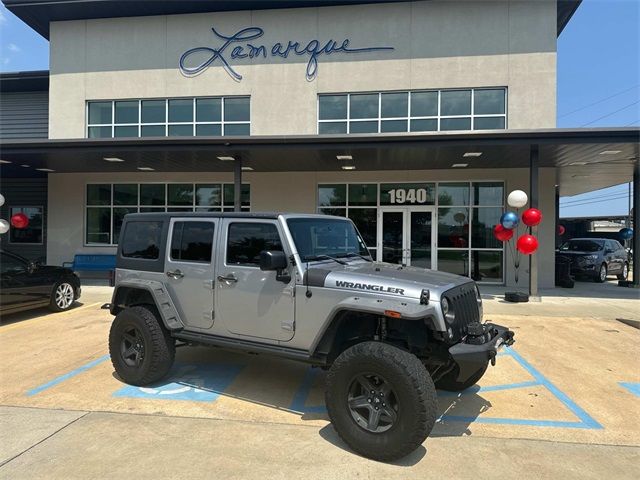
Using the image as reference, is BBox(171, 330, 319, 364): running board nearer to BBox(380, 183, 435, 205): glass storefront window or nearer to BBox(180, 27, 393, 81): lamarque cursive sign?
BBox(380, 183, 435, 205): glass storefront window

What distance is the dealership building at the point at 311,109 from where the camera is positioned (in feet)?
44.2

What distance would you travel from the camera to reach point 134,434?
372 centimetres

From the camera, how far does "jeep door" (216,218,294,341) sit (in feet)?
13.4

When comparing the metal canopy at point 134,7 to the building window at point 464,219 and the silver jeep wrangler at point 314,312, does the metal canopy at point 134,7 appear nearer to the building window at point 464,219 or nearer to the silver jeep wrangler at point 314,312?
the building window at point 464,219

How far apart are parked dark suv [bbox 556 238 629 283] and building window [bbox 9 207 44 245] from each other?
767 inches

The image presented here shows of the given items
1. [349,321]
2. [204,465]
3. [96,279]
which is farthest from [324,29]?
[204,465]

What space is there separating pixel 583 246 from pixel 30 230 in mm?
21642

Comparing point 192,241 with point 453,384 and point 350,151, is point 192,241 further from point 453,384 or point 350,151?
point 350,151

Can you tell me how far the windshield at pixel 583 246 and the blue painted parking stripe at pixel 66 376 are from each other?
56.1ft

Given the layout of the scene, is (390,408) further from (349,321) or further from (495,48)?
(495,48)

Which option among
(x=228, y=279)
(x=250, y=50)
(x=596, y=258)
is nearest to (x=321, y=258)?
(x=228, y=279)

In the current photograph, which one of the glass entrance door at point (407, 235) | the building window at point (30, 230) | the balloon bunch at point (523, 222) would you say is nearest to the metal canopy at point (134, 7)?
the glass entrance door at point (407, 235)

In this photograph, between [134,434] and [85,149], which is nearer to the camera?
[134,434]

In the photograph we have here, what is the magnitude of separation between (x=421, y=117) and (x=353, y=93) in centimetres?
239
